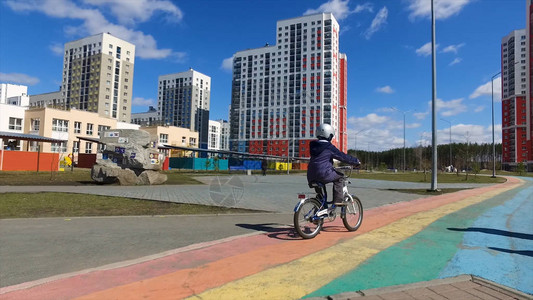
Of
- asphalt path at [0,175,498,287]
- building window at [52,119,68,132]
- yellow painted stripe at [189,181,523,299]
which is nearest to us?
yellow painted stripe at [189,181,523,299]

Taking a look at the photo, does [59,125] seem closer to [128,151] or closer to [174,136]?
[174,136]

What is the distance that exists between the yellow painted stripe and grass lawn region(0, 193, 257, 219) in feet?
13.8

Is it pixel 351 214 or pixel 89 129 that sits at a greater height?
pixel 89 129

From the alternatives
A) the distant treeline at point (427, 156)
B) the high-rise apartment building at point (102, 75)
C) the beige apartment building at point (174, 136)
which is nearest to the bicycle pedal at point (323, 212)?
the distant treeline at point (427, 156)

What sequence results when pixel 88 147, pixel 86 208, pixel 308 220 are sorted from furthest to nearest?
1. pixel 88 147
2. pixel 86 208
3. pixel 308 220

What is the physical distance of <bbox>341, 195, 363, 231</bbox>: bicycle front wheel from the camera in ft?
19.7

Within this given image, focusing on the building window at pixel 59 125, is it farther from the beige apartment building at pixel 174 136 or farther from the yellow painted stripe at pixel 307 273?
the yellow painted stripe at pixel 307 273

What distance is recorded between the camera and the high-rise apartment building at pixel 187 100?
493ft

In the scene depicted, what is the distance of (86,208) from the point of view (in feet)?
28.6

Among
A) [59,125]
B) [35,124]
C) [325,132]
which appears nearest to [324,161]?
[325,132]

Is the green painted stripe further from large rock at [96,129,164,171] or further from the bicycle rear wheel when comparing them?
large rock at [96,129,164,171]

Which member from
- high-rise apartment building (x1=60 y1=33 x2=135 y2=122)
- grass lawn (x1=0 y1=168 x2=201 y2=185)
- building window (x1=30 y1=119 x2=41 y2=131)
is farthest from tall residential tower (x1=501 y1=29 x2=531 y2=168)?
high-rise apartment building (x1=60 y1=33 x2=135 y2=122)

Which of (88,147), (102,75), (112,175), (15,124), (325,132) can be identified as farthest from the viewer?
(102,75)

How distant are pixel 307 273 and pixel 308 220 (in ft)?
5.94
